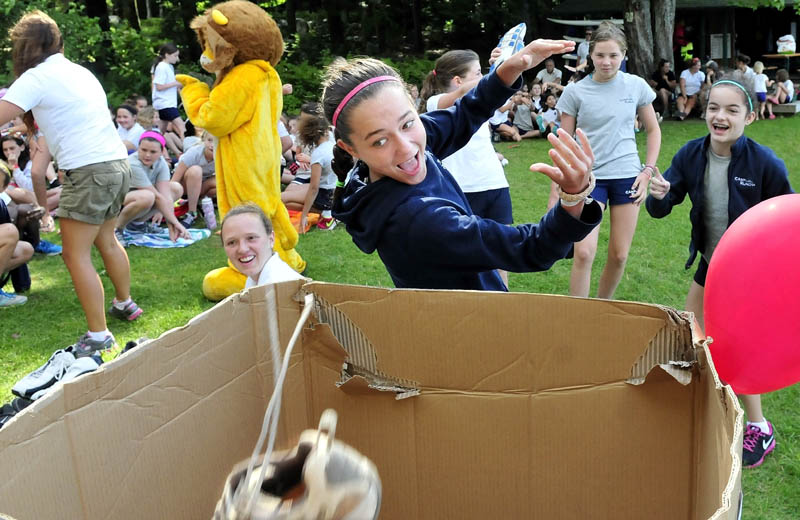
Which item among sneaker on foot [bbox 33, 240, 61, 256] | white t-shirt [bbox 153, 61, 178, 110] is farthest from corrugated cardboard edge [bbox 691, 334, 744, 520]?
white t-shirt [bbox 153, 61, 178, 110]

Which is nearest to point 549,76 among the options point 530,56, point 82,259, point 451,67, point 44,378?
point 451,67

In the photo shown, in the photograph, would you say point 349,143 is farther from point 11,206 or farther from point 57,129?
point 11,206

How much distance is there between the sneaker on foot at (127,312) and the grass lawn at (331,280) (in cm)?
6

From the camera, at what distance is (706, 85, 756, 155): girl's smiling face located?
339 cm

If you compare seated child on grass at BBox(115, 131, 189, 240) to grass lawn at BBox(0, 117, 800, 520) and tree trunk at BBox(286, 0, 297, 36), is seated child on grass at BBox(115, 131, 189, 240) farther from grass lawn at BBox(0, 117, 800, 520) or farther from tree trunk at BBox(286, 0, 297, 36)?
tree trunk at BBox(286, 0, 297, 36)

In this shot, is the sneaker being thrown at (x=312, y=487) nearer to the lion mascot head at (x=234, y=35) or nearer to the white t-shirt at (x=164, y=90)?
the lion mascot head at (x=234, y=35)

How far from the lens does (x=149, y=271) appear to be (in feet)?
21.6

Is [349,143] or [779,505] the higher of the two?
[349,143]

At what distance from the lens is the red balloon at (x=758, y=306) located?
1.86 m

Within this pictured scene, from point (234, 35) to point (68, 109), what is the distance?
123cm

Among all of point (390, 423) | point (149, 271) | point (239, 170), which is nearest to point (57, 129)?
point (239, 170)

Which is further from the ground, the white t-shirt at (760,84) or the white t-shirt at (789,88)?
the white t-shirt at (760,84)

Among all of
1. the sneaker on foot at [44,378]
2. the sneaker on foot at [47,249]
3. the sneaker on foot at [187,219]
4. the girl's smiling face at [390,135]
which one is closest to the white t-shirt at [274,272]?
the sneaker on foot at [44,378]

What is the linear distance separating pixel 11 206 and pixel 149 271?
1186 mm
